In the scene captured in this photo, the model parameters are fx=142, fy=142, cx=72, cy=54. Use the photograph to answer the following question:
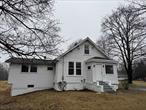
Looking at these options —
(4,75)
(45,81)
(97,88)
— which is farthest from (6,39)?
(4,75)

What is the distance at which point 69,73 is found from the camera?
17.2 m

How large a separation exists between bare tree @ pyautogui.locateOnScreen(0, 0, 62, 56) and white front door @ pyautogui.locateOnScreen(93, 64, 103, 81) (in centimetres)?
1042

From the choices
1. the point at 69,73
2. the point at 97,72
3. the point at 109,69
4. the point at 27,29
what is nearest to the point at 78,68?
the point at 69,73

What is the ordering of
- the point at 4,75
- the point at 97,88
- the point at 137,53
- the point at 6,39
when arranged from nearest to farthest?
the point at 6,39 < the point at 97,88 < the point at 137,53 < the point at 4,75

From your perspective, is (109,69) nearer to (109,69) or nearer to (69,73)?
(109,69)

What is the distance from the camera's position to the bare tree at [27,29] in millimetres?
5988

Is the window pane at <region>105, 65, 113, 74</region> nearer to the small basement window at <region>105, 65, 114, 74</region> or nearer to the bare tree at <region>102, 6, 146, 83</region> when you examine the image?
the small basement window at <region>105, 65, 114, 74</region>

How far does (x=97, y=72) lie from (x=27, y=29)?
11522 mm

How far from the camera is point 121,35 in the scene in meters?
26.7

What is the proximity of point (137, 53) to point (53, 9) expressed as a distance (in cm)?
2293

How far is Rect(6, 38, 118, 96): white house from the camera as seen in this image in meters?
16.5

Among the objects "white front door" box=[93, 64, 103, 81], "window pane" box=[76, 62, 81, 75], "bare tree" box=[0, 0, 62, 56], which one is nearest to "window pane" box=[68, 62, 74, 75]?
"window pane" box=[76, 62, 81, 75]

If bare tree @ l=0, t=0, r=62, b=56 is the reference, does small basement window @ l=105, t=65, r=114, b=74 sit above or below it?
below

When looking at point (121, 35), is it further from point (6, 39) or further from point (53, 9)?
point (6, 39)
